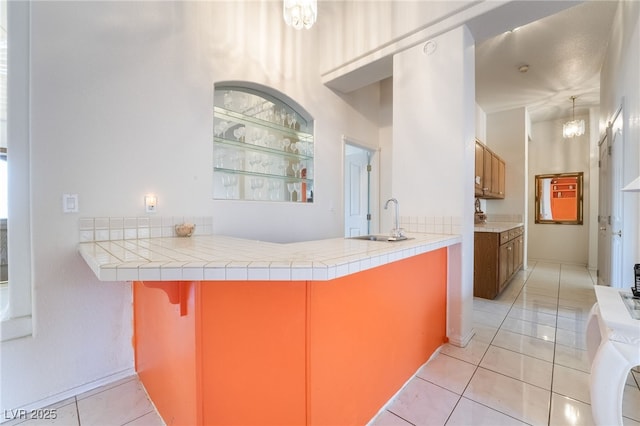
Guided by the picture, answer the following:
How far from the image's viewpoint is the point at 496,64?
3666mm

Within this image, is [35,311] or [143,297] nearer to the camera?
[35,311]

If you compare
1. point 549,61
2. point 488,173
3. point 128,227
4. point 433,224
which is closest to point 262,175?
point 128,227

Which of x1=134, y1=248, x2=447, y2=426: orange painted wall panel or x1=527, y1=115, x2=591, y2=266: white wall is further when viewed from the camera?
x1=527, y1=115, x2=591, y2=266: white wall

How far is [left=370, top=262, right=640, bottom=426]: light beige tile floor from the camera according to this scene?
1501 millimetres

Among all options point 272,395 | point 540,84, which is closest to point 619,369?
point 272,395

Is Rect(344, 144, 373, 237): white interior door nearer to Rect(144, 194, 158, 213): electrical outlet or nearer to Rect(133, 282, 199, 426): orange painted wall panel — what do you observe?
Rect(144, 194, 158, 213): electrical outlet

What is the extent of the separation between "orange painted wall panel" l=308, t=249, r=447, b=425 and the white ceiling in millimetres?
2927

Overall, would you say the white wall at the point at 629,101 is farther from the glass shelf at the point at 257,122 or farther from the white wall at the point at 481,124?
the glass shelf at the point at 257,122

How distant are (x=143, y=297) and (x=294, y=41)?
2.72 meters

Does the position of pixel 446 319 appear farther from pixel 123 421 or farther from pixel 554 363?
pixel 123 421

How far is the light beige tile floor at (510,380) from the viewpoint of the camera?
1.50 meters

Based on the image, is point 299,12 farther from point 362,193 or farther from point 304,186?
point 362,193

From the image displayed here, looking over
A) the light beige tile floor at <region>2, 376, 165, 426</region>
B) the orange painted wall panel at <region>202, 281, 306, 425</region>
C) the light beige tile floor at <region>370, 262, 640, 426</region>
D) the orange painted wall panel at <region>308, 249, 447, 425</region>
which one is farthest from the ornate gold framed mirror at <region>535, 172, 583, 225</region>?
the light beige tile floor at <region>2, 376, 165, 426</region>

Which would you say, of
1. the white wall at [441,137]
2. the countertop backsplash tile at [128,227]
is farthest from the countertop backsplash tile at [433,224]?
the countertop backsplash tile at [128,227]
